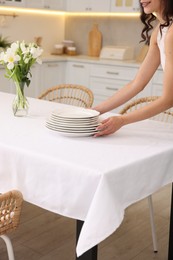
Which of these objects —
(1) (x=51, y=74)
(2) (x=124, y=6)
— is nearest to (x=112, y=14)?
(2) (x=124, y=6)

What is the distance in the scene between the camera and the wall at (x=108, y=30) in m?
5.50

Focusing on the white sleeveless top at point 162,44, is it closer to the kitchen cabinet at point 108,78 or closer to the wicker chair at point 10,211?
the wicker chair at point 10,211

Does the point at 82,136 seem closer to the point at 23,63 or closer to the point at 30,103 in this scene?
the point at 23,63

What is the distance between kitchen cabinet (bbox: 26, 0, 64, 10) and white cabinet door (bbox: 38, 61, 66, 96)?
709 millimetres

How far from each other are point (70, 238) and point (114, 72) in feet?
9.35

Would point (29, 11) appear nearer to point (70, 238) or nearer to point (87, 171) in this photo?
point (70, 238)

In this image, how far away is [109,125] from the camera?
1702 mm

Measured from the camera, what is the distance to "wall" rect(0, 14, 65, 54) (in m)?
5.31

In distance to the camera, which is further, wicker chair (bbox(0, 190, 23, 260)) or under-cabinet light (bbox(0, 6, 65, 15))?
under-cabinet light (bbox(0, 6, 65, 15))

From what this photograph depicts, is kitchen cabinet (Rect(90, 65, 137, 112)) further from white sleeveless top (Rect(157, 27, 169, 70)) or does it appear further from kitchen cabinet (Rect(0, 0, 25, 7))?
white sleeveless top (Rect(157, 27, 169, 70))

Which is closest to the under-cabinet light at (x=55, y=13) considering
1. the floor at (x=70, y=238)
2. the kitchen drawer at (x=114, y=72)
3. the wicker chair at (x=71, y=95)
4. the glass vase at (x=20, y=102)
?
the kitchen drawer at (x=114, y=72)

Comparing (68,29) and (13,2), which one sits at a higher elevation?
(13,2)

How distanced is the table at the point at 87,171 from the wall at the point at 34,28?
12.2ft

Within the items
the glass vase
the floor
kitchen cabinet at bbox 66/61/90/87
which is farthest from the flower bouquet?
kitchen cabinet at bbox 66/61/90/87
